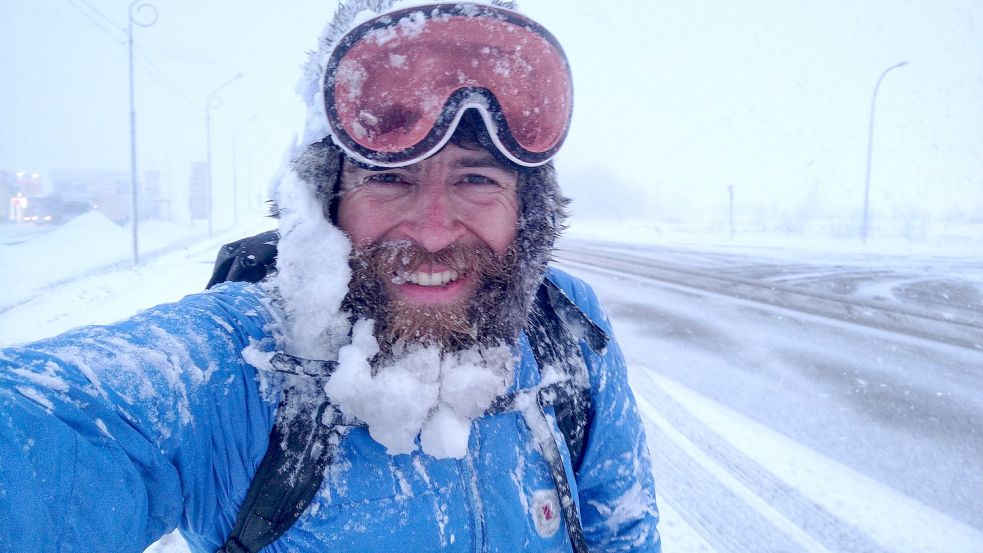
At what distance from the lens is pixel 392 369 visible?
3.79 feet

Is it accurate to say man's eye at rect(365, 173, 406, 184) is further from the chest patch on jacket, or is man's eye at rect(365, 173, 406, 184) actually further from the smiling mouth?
the chest patch on jacket

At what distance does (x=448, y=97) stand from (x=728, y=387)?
4615 mm

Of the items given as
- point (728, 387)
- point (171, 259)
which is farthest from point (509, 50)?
point (171, 259)

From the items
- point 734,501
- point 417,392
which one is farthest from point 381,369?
point 734,501

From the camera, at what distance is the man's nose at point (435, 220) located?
1.29 metres

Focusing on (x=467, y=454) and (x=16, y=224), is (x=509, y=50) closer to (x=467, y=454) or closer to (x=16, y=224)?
(x=467, y=454)

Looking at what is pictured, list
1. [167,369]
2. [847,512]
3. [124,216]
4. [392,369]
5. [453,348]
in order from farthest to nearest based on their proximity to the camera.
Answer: [124,216] → [847,512] → [453,348] → [392,369] → [167,369]

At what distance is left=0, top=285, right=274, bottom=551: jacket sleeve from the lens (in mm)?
688

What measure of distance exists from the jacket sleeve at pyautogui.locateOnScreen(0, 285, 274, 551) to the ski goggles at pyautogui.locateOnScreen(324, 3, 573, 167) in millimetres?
606

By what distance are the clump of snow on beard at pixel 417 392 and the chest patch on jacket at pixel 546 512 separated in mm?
272

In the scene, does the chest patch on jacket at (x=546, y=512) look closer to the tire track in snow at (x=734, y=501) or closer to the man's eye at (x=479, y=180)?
the man's eye at (x=479, y=180)

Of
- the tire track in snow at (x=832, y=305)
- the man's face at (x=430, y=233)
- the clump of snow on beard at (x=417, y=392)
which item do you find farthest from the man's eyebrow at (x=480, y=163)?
the tire track in snow at (x=832, y=305)

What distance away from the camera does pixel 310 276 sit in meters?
1.20

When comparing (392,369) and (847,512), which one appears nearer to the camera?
(392,369)
